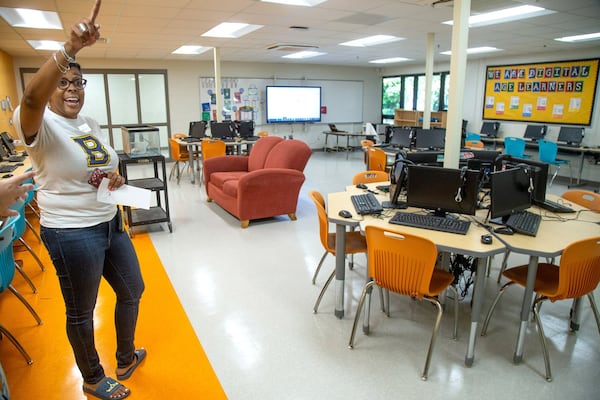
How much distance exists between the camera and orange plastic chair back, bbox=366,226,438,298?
2291mm

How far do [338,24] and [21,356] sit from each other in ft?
18.2

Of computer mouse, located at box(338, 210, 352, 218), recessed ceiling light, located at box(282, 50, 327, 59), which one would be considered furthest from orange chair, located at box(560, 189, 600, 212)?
recessed ceiling light, located at box(282, 50, 327, 59)

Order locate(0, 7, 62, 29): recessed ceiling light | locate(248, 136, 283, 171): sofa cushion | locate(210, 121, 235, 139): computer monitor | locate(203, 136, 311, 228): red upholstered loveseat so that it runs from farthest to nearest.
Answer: locate(210, 121, 235, 139): computer monitor → locate(248, 136, 283, 171): sofa cushion → locate(0, 7, 62, 29): recessed ceiling light → locate(203, 136, 311, 228): red upholstered loveseat

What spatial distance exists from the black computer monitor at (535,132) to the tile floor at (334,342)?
5.82m

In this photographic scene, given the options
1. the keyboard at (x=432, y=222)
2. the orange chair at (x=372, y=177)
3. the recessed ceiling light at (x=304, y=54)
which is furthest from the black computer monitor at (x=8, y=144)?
the recessed ceiling light at (x=304, y=54)

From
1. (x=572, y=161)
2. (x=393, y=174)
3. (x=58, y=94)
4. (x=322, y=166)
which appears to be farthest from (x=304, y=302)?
(x=572, y=161)

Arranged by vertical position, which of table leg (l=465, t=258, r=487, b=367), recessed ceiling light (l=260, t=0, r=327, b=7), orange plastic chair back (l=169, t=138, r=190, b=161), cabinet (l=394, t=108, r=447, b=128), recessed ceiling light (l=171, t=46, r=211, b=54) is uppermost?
recessed ceiling light (l=171, t=46, r=211, b=54)

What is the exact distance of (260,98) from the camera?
11.9 metres

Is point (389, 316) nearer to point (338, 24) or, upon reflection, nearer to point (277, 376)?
point (277, 376)

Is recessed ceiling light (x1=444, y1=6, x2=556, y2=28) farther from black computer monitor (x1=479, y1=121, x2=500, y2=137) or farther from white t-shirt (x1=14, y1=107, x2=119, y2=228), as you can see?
white t-shirt (x1=14, y1=107, x2=119, y2=228)

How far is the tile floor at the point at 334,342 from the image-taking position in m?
2.30

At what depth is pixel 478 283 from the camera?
7.96 feet

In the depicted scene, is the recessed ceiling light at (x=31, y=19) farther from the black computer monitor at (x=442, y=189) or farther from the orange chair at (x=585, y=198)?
the orange chair at (x=585, y=198)

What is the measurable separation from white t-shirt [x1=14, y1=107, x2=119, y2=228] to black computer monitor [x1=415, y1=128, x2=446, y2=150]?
20.1 ft
